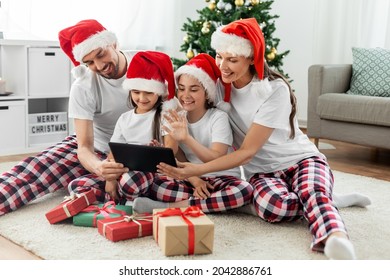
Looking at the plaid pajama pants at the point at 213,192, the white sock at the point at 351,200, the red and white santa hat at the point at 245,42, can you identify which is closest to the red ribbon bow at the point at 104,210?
the plaid pajama pants at the point at 213,192

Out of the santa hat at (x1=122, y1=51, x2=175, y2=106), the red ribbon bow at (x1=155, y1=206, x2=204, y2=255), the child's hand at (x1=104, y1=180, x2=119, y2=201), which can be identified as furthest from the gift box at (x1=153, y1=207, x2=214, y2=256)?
the santa hat at (x1=122, y1=51, x2=175, y2=106)

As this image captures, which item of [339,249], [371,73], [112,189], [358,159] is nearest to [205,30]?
[371,73]

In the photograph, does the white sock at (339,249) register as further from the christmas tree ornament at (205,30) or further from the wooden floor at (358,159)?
the christmas tree ornament at (205,30)

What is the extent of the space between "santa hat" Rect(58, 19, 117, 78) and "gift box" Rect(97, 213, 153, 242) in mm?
679

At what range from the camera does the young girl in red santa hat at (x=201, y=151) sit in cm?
217

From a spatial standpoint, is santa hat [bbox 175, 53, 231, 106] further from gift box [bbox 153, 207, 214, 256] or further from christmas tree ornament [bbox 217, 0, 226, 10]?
christmas tree ornament [bbox 217, 0, 226, 10]

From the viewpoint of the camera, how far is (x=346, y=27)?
16.1ft

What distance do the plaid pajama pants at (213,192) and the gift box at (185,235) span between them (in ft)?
1.15

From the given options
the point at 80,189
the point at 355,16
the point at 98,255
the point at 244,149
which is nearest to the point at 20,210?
the point at 80,189

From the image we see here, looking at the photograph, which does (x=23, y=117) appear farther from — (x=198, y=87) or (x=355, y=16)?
(x=355, y=16)

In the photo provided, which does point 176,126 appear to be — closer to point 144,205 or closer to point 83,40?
point 144,205

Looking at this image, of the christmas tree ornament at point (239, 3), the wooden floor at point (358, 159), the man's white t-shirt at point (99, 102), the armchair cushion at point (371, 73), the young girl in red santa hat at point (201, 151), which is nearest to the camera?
the young girl in red santa hat at point (201, 151)

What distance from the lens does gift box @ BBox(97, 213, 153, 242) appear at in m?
1.90

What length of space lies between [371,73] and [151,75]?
2.21m
